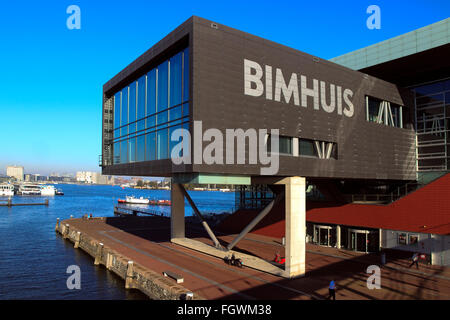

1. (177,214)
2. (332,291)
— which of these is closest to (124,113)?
(177,214)

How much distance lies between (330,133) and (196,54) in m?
13.6

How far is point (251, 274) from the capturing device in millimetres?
25859

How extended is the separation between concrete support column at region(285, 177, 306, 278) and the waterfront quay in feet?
3.11

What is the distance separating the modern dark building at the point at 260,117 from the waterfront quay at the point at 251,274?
242 cm

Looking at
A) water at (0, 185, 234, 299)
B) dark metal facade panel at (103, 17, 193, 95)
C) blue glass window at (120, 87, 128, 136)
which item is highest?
dark metal facade panel at (103, 17, 193, 95)

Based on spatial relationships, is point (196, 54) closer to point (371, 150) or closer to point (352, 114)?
point (352, 114)

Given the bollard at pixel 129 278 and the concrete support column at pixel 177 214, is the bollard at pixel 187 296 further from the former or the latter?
the concrete support column at pixel 177 214

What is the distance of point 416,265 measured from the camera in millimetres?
28438

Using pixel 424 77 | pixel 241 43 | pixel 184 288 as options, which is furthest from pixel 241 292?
pixel 424 77

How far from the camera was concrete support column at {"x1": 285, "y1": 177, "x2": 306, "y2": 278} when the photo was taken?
Result: 83.5 ft

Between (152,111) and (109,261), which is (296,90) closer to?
(152,111)

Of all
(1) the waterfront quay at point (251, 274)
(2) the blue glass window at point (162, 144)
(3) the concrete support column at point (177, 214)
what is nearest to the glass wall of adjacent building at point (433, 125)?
(1) the waterfront quay at point (251, 274)

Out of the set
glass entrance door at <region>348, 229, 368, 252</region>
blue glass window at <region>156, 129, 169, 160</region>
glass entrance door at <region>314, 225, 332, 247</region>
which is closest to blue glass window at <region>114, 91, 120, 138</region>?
blue glass window at <region>156, 129, 169, 160</region>

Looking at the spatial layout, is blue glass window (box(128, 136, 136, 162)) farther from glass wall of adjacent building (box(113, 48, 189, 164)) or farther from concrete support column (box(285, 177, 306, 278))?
concrete support column (box(285, 177, 306, 278))
